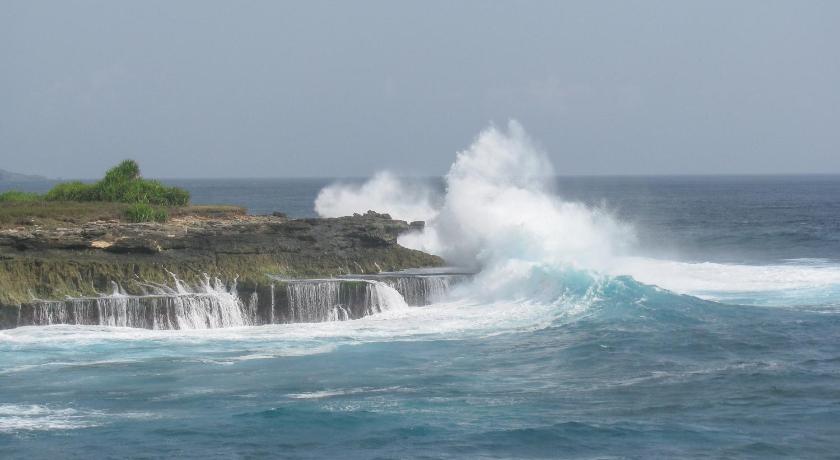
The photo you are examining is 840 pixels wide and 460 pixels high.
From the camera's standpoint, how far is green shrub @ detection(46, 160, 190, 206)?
38812mm

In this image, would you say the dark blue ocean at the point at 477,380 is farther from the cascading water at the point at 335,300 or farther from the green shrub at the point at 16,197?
the green shrub at the point at 16,197

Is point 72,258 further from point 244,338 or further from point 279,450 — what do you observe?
point 279,450

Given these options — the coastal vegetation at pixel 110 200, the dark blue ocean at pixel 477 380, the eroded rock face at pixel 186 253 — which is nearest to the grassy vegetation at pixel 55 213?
the coastal vegetation at pixel 110 200

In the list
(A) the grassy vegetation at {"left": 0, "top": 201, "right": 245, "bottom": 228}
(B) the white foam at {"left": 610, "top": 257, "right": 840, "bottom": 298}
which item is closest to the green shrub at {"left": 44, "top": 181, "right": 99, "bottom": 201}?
(A) the grassy vegetation at {"left": 0, "top": 201, "right": 245, "bottom": 228}

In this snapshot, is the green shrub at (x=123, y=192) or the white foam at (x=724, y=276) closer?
the white foam at (x=724, y=276)

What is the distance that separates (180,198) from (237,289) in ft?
42.3

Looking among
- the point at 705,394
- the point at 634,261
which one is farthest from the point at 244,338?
the point at 634,261

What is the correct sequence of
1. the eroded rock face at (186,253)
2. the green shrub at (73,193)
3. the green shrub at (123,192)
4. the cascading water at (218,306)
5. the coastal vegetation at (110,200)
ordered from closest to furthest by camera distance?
the cascading water at (218,306), the eroded rock face at (186,253), the coastal vegetation at (110,200), the green shrub at (123,192), the green shrub at (73,193)

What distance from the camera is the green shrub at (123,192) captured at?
127 feet

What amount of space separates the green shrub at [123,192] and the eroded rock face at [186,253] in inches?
166

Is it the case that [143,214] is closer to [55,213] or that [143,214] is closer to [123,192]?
[55,213]

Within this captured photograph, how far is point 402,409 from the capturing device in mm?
17453

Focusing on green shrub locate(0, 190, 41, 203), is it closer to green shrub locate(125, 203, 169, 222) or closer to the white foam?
green shrub locate(125, 203, 169, 222)

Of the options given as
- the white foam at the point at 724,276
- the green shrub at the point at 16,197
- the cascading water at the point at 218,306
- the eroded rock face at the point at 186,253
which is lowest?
the white foam at the point at 724,276
